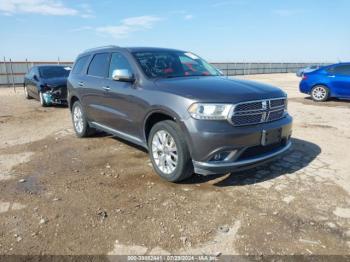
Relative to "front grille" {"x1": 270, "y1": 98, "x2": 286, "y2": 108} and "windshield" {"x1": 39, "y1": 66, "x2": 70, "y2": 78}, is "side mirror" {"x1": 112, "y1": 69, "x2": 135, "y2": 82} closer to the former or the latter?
"front grille" {"x1": 270, "y1": 98, "x2": 286, "y2": 108}

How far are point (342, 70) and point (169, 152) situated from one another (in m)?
10.2

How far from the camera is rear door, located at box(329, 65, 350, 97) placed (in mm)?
12094

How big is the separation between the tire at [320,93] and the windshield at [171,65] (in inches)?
334

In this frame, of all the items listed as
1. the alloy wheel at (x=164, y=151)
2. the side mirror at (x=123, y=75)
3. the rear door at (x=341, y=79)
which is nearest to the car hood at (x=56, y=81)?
the side mirror at (x=123, y=75)

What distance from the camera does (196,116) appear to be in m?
4.02

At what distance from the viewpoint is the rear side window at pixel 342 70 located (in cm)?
1208

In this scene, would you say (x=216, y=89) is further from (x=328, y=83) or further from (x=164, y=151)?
(x=328, y=83)

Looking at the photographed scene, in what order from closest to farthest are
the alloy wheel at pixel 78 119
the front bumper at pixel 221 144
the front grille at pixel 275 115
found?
the front bumper at pixel 221 144 → the front grille at pixel 275 115 → the alloy wheel at pixel 78 119

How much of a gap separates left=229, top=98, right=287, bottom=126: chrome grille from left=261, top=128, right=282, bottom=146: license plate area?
0.17m

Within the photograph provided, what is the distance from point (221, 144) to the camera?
3.96 meters

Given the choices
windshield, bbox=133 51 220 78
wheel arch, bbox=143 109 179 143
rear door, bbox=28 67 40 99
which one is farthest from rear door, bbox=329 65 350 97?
rear door, bbox=28 67 40 99

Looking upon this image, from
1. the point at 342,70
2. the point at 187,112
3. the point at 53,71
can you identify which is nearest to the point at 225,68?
the point at 342,70

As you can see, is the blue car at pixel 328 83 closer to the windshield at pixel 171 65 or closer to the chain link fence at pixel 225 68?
the windshield at pixel 171 65

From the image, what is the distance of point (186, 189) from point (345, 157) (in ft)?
10.1
